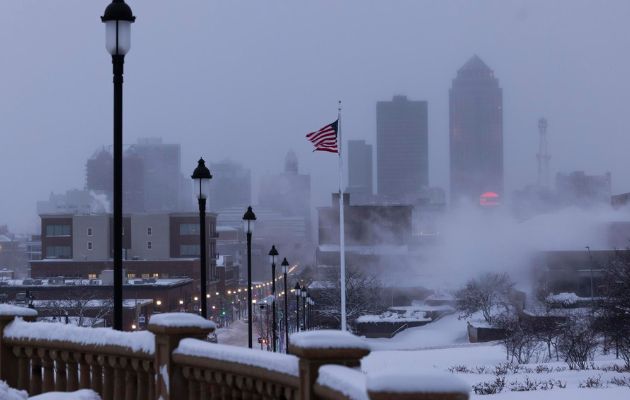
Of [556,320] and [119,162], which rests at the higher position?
[119,162]

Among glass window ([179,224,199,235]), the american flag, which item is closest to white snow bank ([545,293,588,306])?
the american flag

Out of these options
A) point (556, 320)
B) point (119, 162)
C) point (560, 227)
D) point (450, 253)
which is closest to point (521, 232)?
point (560, 227)

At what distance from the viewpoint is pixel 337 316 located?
104 metres

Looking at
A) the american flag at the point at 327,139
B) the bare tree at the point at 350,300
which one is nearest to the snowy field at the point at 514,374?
the american flag at the point at 327,139

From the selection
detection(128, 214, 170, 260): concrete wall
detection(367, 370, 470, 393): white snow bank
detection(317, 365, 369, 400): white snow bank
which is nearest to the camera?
detection(367, 370, 470, 393): white snow bank

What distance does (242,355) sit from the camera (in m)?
7.74

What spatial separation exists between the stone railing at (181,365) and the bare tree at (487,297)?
271 ft

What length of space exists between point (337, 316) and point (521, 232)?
72.5 m

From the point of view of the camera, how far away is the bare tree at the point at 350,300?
4097 inches

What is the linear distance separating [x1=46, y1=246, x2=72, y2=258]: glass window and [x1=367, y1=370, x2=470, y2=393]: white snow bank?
13439 centimetres

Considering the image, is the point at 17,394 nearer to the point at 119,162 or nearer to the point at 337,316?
the point at 119,162

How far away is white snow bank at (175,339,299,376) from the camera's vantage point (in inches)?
276

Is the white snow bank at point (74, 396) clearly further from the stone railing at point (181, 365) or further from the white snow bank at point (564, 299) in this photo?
the white snow bank at point (564, 299)

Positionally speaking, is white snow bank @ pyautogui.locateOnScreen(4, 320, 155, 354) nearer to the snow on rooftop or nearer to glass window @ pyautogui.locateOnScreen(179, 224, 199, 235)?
the snow on rooftop
